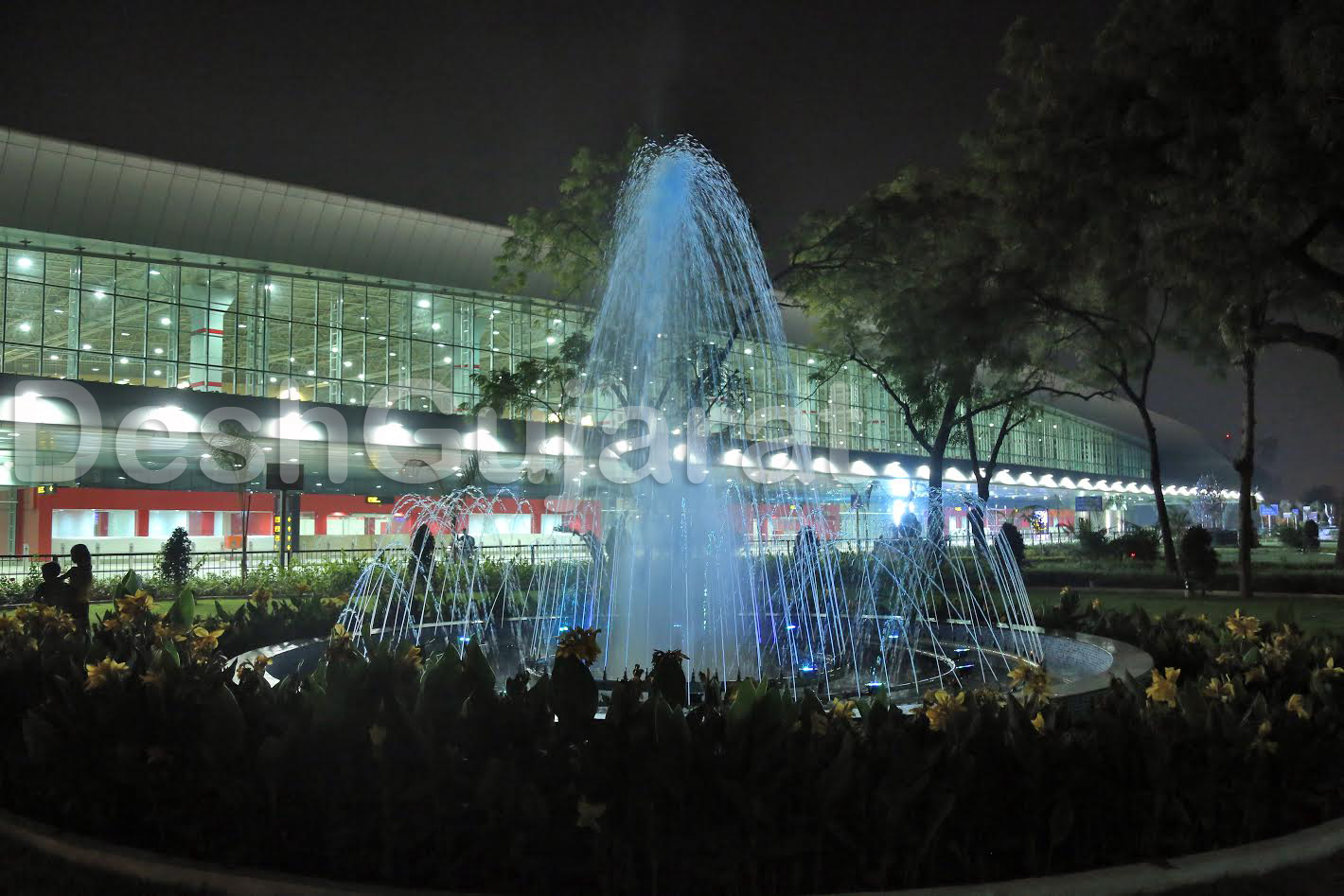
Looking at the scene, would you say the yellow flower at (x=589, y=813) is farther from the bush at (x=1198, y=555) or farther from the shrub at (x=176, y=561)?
the shrub at (x=176, y=561)

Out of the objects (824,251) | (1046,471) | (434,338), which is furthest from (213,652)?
(1046,471)

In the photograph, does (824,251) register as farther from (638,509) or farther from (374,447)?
(374,447)

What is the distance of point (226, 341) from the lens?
3766cm

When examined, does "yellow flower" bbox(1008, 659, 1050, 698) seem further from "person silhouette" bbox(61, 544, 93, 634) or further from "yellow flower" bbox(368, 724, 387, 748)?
"person silhouette" bbox(61, 544, 93, 634)

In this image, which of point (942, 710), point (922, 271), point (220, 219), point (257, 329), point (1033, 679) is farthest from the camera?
point (257, 329)

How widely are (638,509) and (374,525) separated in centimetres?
3647

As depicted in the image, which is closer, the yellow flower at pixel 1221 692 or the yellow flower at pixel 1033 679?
the yellow flower at pixel 1033 679

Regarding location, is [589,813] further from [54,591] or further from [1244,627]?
[54,591]

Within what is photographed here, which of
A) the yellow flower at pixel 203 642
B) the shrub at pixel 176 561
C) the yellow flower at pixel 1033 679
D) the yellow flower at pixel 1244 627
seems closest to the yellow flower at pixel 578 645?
the yellow flower at pixel 1033 679

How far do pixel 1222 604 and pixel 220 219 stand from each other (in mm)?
35925

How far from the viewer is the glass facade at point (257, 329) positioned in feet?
109

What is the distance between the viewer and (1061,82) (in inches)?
677

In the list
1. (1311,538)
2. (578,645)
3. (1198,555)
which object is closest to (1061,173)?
(1198,555)

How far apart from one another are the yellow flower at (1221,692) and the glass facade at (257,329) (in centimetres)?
2106
